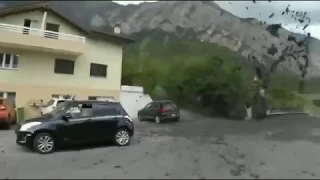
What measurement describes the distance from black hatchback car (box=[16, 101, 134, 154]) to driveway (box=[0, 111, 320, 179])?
1.11ft

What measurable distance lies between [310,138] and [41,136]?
837cm

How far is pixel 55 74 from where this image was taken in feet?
69.3

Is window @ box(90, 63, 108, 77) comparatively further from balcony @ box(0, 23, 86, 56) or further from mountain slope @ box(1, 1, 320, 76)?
mountain slope @ box(1, 1, 320, 76)

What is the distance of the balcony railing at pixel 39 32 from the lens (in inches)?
742

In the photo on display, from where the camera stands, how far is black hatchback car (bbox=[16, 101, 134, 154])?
10.6m

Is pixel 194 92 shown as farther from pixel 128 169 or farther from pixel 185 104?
pixel 128 169

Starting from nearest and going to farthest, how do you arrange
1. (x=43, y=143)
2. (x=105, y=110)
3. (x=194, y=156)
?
1. (x=194, y=156)
2. (x=43, y=143)
3. (x=105, y=110)

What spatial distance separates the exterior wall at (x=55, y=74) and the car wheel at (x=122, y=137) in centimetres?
973

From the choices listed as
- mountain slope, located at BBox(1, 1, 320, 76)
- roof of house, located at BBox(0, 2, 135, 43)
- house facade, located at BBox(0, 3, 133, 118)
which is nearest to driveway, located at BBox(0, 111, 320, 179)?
mountain slope, located at BBox(1, 1, 320, 76)

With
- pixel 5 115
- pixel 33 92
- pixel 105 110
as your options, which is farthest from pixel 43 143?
pixel 33 92

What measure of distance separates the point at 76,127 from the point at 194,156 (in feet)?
11.9

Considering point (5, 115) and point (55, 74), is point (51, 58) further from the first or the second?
point (5, 115)

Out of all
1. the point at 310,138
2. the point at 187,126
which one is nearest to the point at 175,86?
the point at 187,126

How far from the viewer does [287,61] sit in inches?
464
